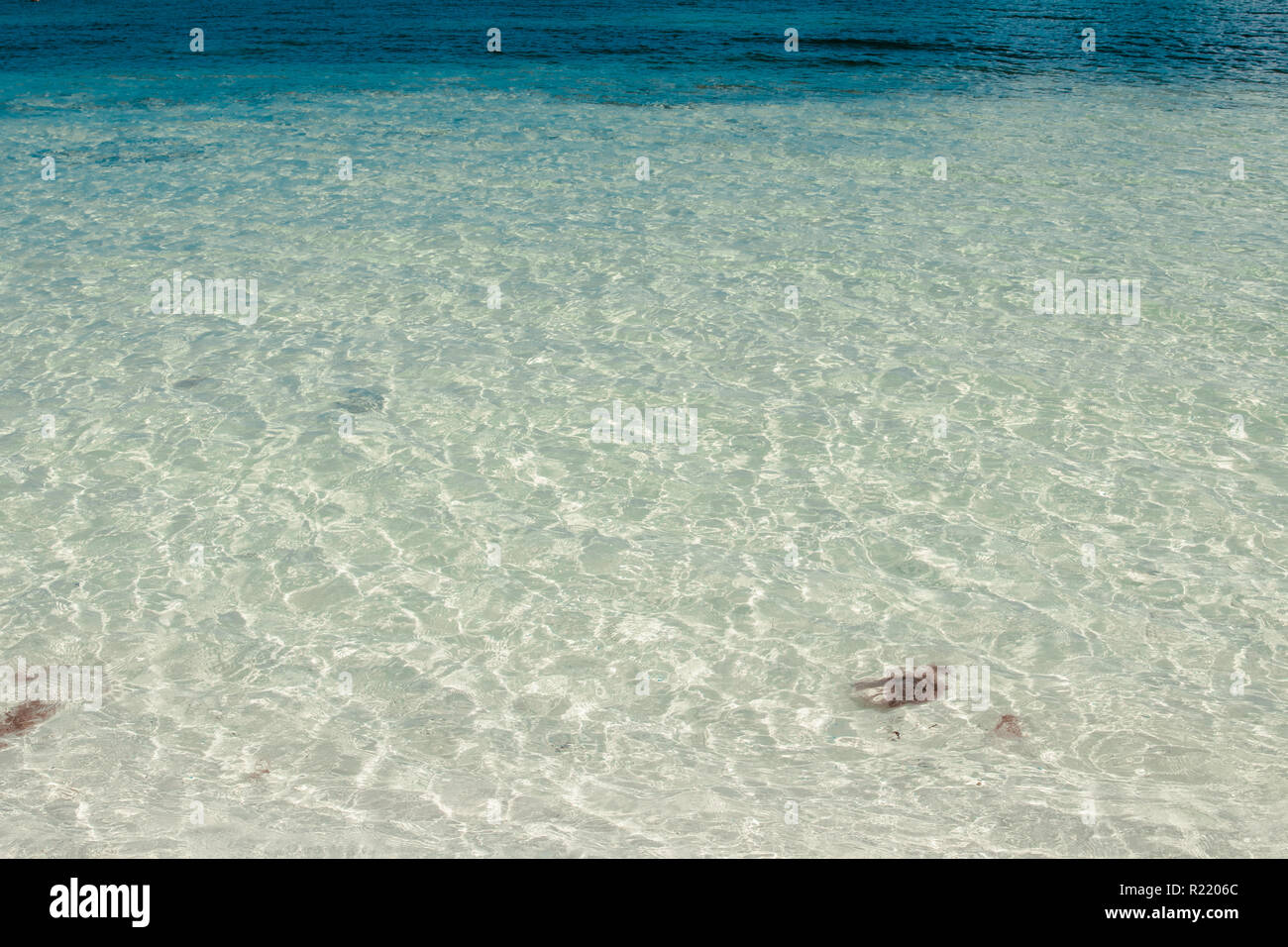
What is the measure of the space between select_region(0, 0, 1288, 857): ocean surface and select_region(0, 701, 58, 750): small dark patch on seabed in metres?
0.11

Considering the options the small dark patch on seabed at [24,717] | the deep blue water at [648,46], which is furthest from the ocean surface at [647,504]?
the deep blue water at [648,46]

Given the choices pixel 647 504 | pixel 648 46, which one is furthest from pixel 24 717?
pixel 648 46

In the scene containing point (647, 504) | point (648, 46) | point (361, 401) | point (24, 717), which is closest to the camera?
point (24, 717)

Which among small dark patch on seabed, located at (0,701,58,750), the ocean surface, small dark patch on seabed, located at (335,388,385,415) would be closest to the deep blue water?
the ocean surface

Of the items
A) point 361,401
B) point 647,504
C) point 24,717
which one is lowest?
point 24,717

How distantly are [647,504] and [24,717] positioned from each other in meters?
3.68

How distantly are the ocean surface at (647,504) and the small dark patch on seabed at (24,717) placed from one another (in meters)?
0.11

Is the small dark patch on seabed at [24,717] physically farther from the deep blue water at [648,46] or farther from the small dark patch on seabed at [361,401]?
the deep blue water at [648,46]

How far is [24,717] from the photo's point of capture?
511 centimetres

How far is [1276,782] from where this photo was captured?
181 inches

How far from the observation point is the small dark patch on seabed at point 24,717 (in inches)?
198

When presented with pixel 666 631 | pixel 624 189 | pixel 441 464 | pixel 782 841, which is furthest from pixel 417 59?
pixel 782 841

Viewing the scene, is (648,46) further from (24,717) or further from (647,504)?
(24,717)

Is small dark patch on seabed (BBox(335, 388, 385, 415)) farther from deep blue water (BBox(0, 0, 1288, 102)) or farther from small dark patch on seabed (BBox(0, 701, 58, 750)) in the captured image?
deep blue water (BBox(0, 0, 1288, 102))
